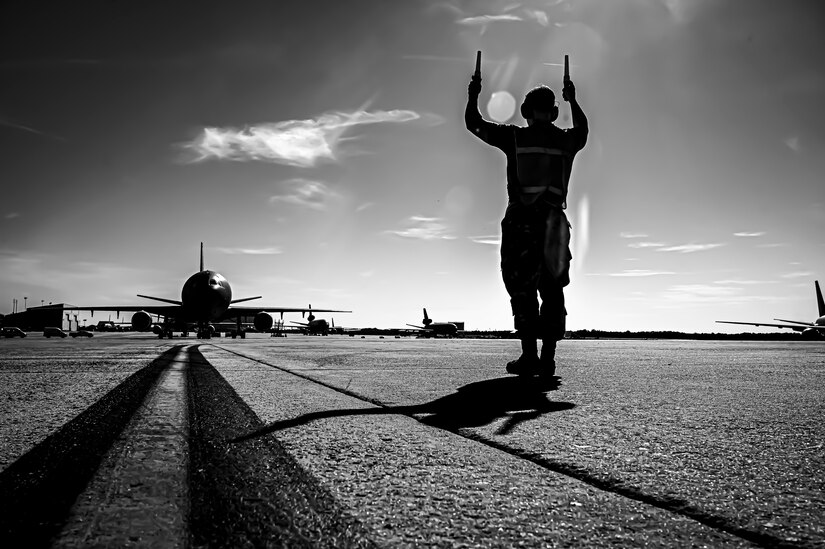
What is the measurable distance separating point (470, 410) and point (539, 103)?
280 cm

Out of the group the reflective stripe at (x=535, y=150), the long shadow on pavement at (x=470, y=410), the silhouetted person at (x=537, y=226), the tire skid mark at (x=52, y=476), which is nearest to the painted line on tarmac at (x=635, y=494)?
the long shadow on pavement at (x=470, y=410)

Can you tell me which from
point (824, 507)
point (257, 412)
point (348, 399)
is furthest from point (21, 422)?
point (824, 507)

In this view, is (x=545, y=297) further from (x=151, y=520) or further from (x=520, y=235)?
(x=151, y=520)

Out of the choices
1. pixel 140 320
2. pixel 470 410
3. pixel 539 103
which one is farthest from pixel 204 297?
pixel 470 410

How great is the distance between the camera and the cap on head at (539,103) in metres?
4.20

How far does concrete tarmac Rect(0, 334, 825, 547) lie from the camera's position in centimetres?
81

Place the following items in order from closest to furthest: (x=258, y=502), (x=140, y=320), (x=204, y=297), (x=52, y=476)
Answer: (x=258, y=502) < (x=52, y=476) < (x=204, y=297) < (x=140, y=320)

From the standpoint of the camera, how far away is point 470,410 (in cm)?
217

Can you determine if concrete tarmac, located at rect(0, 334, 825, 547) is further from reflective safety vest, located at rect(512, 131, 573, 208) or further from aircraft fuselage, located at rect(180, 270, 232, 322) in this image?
aircraft fuselage, located at rect(180, 270, 232, 322)

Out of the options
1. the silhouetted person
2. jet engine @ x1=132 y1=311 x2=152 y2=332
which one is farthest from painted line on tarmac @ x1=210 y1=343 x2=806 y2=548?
jet engine @ x1=132 y1=311 x2=152 y2=332

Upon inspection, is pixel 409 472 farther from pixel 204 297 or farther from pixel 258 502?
pixel 204 297

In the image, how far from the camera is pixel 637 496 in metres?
1.00

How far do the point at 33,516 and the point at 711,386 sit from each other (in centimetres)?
324

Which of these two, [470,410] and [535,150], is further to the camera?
[535,150]
